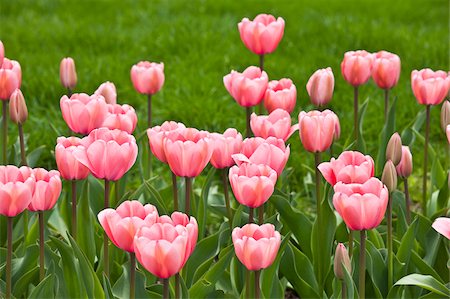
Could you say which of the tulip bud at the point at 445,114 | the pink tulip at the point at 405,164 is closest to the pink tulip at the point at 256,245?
the pink tulip at the point at 405,164

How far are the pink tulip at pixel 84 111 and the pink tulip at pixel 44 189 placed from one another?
0.34 meters

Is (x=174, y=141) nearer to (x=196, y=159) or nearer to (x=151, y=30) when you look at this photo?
(x=196, y=159)

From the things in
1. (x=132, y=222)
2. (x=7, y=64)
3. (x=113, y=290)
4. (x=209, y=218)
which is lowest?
(x=209, y=218)

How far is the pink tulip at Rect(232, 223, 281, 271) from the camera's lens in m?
1.80

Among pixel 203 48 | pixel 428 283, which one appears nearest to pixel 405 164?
pixel 428 283

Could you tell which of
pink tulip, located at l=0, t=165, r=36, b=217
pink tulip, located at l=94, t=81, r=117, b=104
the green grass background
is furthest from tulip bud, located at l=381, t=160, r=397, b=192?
the green grass background

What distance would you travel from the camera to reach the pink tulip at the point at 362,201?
186cm

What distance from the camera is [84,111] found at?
2377mm

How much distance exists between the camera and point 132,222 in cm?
179

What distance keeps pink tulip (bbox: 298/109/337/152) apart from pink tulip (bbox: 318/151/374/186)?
0.64 ft

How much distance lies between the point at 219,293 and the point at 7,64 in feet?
3.63

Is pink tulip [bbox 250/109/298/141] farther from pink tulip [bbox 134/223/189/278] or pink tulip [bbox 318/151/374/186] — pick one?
pink tulip [bbox 134/223/189/278]

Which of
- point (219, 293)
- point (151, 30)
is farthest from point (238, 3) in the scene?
point (219, 293)

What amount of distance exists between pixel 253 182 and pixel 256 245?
22 cm
